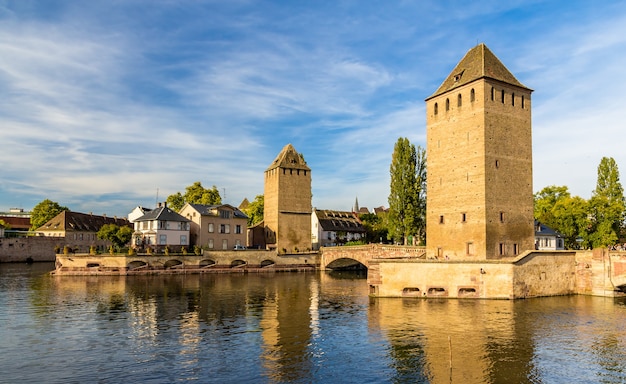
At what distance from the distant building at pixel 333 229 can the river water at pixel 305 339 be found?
165 feet

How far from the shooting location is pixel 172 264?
224ft

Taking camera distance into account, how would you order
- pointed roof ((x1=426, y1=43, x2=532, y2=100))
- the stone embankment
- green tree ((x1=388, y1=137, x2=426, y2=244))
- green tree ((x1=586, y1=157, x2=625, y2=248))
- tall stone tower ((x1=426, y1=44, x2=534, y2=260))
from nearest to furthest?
1. tall stone tower ((x1=426, y1=44, x2=534, y2=260))
2. pointed roof ((x1=426, y1=43, x2=532, y2=100))
3. green tree ((x1=586, y1=157, x2=625, y2=248))
4. green tree ((x1=388, y1=137, x2=426, y2=244))
5. the stone embankment

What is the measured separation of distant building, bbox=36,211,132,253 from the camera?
92.6 m

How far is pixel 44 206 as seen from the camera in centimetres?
10625

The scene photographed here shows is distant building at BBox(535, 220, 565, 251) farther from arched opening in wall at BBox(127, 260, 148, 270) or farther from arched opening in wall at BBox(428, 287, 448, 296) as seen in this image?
arched opening in wall at BBox(127, 260, 148, 270)

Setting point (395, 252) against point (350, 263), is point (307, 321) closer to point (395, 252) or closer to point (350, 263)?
point (395, 252)

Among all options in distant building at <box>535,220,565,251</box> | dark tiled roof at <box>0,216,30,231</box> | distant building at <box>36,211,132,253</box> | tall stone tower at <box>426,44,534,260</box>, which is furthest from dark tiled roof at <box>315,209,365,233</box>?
dark tiled roof at <box>0,216,30,231</box>

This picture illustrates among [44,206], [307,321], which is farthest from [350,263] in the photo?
[44,206]

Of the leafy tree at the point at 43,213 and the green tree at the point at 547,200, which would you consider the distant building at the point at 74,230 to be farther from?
the green tree at the point at 547,200

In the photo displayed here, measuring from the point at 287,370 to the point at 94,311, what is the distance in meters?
19.9

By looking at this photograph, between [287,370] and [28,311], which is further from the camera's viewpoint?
[28,311]

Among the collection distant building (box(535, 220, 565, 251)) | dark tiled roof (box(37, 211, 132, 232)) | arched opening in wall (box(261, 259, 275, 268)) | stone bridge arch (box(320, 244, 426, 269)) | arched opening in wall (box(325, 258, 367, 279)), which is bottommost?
arched opening in wall (box(325, 258, 367, 279))

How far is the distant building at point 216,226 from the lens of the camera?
250 ft

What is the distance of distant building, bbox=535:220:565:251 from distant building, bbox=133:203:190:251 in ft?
160
